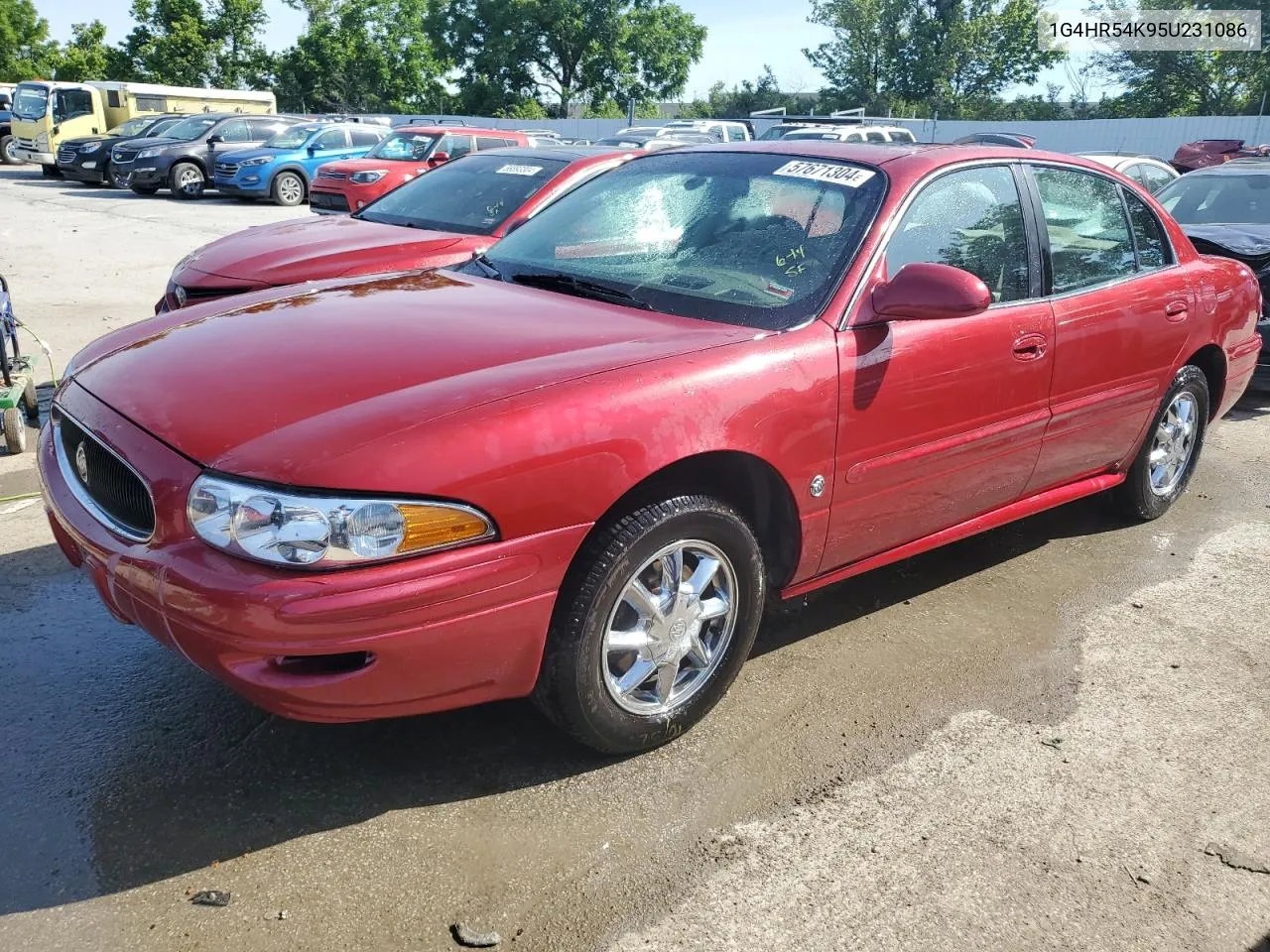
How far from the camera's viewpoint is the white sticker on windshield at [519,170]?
7418mm

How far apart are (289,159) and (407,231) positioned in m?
14.9

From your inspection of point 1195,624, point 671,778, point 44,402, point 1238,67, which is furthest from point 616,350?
point 1238,67

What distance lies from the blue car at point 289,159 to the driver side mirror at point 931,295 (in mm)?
18227

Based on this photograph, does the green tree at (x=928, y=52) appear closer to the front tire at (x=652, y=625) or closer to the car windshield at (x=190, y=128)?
the car windshield at (x=190, y=128)

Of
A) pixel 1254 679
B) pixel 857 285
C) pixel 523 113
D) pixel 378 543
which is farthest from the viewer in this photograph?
pixel 523 113

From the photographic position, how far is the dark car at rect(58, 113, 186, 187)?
23.2 metres

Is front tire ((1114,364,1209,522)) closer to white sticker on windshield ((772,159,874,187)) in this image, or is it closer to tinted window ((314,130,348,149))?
white sticker on windshield ((772,159,874,187))

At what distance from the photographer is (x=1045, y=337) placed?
150 inches

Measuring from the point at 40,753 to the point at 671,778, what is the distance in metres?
1.66

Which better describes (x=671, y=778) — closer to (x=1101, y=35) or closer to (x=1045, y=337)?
(x=1045, y=337)

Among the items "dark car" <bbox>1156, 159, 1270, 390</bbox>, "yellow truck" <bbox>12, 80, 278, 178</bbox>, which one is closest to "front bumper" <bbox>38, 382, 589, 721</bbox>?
"dark car" <bbox>1156, 159, 1270, 390</bbox>

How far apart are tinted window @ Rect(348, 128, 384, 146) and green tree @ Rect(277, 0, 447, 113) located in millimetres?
36738

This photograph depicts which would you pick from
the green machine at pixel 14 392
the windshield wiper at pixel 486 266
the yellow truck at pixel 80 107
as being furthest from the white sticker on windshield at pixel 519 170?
the yellow truck at pixel 80 107

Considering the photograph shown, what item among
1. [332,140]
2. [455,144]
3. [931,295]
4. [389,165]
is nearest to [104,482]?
[931,295]
